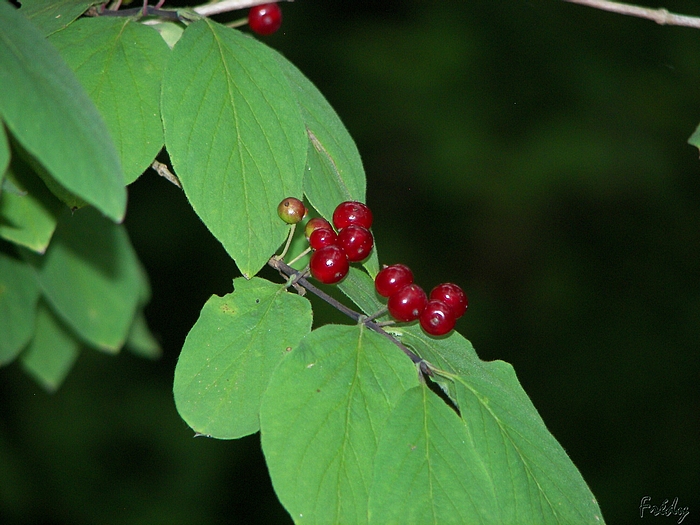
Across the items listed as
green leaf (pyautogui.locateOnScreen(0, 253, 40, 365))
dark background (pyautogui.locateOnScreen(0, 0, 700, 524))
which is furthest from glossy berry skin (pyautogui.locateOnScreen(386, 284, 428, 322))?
dark background (pyautogui.locateOnScreen(0, 0, 700, 524))

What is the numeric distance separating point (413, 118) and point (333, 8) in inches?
44.0

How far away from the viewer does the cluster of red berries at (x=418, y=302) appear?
1.45m

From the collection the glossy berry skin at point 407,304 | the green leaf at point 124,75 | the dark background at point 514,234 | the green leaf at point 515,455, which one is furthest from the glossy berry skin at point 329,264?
the dark background at point 514,234

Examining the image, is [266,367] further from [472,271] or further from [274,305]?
[472,271]

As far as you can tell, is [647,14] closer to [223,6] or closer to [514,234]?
[223,6]

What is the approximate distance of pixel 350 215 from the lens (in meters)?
1.54

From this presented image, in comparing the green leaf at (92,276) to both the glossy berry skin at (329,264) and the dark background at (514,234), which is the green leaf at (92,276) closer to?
the glossy berry skin at (329,264)

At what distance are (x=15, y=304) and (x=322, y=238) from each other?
49.9 inches

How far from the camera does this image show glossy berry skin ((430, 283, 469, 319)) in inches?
59.8

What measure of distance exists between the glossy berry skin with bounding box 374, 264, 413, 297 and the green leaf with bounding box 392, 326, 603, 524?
14 centimetres

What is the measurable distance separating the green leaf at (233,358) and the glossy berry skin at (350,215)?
0.73 ft

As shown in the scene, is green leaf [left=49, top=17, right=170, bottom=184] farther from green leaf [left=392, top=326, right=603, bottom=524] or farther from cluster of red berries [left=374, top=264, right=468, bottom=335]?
green leaf [left=392, top=326, right=603, bottom=524]

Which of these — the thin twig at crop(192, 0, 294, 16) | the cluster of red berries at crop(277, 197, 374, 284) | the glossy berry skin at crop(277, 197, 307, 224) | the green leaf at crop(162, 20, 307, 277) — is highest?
the thin twig at crop(192, 0, 294, 16)

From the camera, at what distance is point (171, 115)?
4.58 feet
